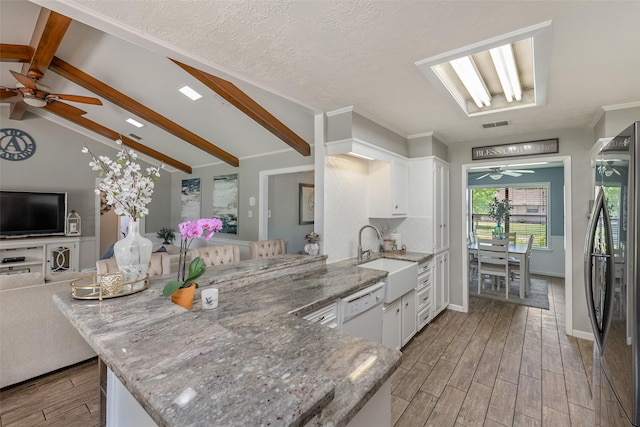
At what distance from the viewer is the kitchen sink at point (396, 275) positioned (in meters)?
2.50

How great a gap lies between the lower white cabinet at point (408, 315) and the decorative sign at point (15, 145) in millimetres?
7175

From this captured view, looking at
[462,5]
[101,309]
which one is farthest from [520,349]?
[101,309]

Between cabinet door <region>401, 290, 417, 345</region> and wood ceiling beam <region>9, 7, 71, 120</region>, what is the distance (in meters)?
4.11

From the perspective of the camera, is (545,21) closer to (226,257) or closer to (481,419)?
(481,419)

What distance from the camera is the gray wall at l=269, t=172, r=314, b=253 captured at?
5.59m

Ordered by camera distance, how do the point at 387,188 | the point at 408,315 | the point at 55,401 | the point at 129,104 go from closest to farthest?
the point at 55,401, the point at 408,315, the point at 387,188, the point at 129,104

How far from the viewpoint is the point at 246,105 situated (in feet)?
11.3

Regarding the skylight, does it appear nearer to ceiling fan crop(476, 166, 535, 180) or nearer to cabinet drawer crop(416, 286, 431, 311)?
cabinet drawer crop(416, 286, 431, 311)

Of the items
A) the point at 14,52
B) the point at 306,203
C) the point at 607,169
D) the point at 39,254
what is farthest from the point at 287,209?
the point at 607,169

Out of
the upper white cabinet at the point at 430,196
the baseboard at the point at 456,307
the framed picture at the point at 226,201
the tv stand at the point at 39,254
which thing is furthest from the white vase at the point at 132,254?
the tv stand at the point at 39,254

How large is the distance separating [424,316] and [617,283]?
2289 mm

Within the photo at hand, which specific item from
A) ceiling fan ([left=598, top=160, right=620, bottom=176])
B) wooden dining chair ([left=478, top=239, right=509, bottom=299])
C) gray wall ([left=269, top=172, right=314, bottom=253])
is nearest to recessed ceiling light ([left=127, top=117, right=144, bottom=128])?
gray wall ([left=269, top=172, right=314, bottom=253])

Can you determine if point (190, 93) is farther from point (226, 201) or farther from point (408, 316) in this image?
point (408, 316)

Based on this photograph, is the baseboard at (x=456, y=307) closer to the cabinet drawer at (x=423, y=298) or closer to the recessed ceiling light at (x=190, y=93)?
the cabinet drawer at (x=423, y=298)
